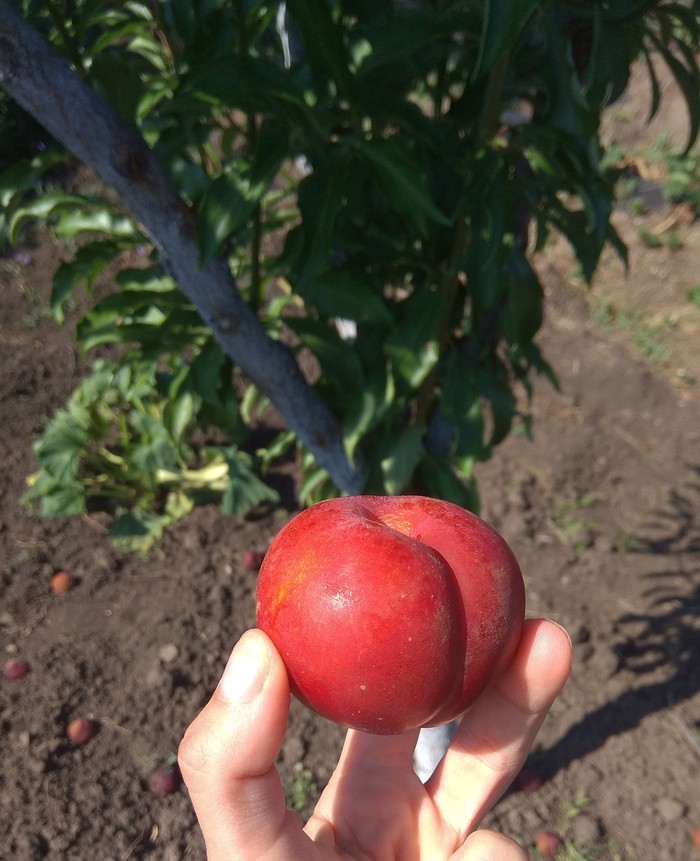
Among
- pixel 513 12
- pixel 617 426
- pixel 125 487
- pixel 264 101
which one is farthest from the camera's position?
pixel 617 426

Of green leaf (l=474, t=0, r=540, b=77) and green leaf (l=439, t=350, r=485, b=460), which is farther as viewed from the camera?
green leaf (l=439, t=350, r=485, b=460)

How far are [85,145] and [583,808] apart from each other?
239 cm

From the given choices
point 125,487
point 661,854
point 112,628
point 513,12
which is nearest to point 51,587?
point 112,628

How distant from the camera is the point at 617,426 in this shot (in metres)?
3.69

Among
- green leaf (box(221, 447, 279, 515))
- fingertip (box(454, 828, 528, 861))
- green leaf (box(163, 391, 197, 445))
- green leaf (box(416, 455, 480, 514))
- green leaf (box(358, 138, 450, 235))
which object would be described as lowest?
green leaf (box(221, 447, 279, 515))

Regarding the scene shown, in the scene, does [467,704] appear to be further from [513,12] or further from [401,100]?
[401,100]

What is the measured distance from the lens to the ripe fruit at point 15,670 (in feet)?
8.08

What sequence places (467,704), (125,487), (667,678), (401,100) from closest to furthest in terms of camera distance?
(467,704), (401,100), (667,678), (125,487)

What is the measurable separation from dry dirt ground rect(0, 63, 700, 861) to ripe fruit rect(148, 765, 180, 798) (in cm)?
3

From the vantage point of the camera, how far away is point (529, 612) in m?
2.76

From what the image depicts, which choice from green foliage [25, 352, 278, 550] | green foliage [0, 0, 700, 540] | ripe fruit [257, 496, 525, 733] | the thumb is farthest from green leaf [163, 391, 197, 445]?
the thumb

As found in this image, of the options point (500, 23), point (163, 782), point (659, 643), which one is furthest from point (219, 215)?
point (659, 643)

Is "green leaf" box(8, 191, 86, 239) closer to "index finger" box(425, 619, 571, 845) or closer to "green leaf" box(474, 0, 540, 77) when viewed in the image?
"green leaf" box(474, 0, 540, 77)

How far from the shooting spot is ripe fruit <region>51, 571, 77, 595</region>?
2.76 m
